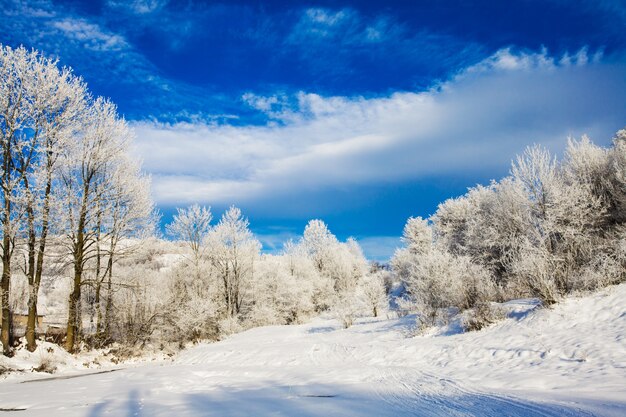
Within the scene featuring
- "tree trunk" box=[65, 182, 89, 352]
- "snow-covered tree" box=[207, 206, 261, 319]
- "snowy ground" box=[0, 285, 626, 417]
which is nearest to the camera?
"snowy ground" box=[0, 285, 626, 417]

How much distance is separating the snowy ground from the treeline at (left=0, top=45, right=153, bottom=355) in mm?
4832

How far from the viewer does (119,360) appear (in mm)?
18031

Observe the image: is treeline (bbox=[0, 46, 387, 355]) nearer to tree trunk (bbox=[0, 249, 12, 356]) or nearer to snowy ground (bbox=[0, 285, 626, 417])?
tree trunk (bbox=[0, 249, 12, 356])

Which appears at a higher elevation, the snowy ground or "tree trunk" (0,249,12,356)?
"tree trunk" (0,249,12,356)

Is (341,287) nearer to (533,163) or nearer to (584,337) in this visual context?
(533,163)

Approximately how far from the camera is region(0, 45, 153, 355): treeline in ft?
44.7

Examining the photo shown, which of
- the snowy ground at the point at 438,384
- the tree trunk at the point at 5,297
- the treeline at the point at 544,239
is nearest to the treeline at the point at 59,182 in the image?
the tree trunk at the point at 5,297

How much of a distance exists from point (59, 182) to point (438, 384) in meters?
16.4

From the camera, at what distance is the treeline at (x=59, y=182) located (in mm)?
13625

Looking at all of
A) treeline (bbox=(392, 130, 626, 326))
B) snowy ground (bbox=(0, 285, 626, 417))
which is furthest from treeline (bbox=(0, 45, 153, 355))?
treeline (bbox=(392, 130, 626, 326))

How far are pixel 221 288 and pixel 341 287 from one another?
18717mm

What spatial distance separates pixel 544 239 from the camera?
54.4 ft

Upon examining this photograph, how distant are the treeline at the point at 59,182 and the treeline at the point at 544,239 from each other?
49.0 feet

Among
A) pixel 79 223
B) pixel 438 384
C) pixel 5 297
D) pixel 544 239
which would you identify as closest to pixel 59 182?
pixel 79 223
